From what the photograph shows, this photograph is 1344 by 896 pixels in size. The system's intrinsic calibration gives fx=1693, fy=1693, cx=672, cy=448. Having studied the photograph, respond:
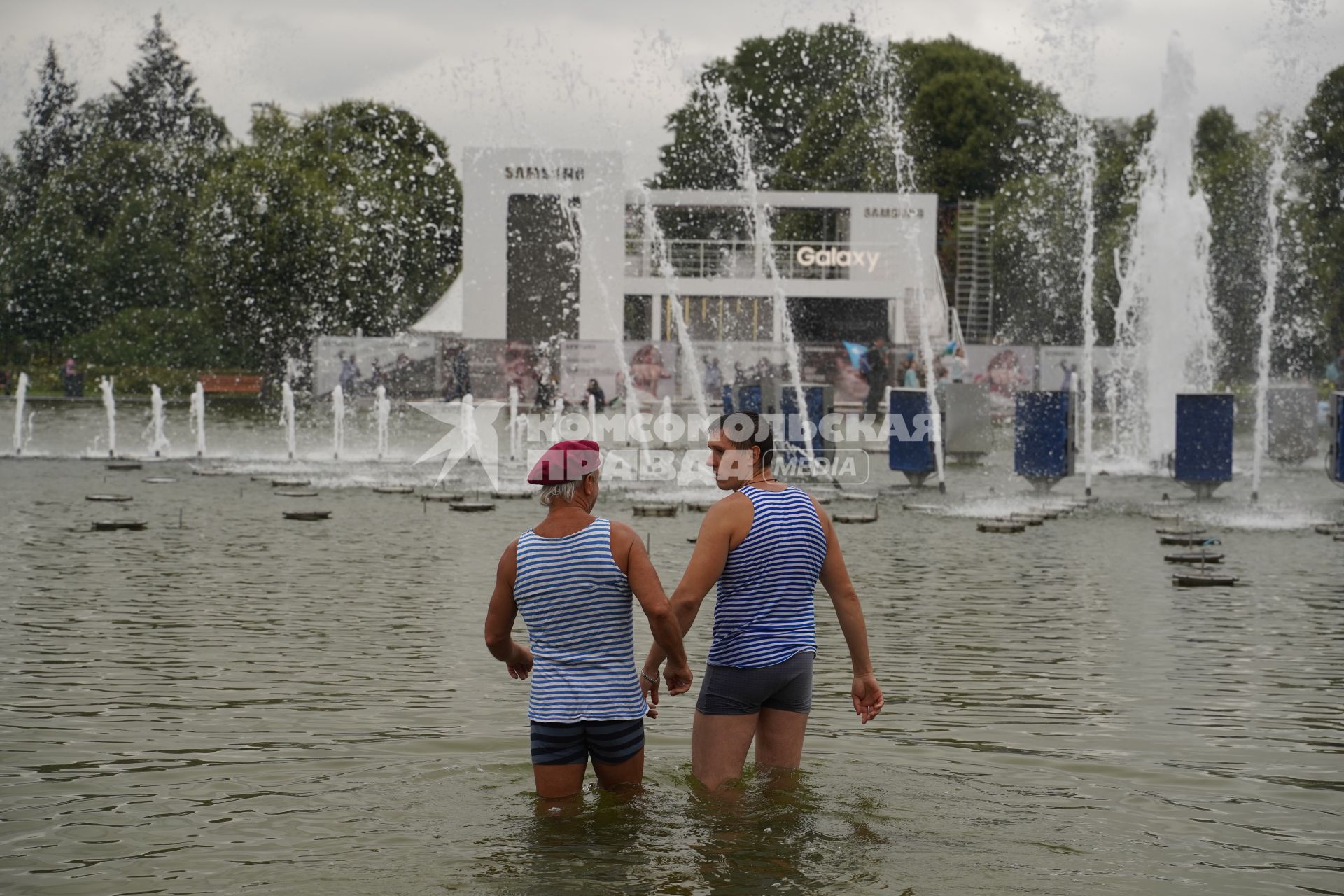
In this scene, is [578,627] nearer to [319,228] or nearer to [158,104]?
[319,228]

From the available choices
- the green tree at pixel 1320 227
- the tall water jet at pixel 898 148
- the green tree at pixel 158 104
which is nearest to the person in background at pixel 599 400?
the tall water jet at pixel 898 148

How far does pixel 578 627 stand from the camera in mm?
6008

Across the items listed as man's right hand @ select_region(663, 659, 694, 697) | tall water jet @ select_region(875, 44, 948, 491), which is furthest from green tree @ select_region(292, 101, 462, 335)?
man's right hand @ select_region(663, 659, 694, 697)

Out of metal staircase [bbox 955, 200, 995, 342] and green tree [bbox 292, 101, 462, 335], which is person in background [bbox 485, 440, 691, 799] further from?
metal staircase [bbox 955, 200, 995, 342]

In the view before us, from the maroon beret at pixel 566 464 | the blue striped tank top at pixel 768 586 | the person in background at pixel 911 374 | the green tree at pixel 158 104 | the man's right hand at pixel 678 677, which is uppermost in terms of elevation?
the green tree at pixel 158 104

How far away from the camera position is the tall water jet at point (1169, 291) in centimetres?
3203

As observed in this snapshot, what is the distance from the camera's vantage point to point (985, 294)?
7012 cm

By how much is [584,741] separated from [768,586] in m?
0.88

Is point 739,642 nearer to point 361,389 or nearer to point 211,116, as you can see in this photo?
point 361,389

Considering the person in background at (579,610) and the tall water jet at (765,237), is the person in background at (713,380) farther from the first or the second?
the person in background at (579,610)

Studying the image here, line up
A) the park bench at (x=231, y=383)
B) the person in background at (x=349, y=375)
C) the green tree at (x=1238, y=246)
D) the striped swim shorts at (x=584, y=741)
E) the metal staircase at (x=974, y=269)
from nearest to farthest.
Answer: the striped swim shorts at (x=584, y=741), the person in background at (x=349, y=375), the green tree at (x=1238, y=246), the metal staircase at (x=974, y=269), the park bench at (x=231, y=383)

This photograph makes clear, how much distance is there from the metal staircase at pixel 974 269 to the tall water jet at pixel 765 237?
26.5ft

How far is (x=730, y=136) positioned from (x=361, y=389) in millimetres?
36106

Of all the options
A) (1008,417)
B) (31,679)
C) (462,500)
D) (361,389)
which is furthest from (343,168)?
(31,679)
